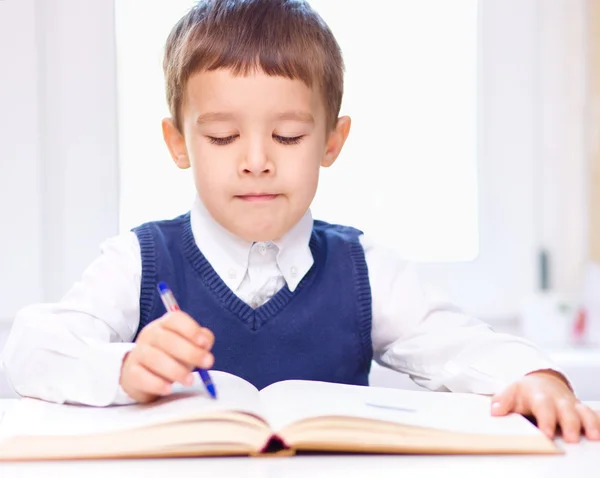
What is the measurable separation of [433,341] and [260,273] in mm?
249

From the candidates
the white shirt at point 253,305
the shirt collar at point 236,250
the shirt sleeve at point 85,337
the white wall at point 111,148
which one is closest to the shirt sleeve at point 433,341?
the white shirt at point 253,305

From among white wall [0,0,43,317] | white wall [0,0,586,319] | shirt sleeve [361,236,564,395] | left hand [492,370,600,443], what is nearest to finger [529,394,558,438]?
left hand [492,370,600,443]

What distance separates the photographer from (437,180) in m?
1.89

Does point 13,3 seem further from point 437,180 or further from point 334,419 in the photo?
point 334,419

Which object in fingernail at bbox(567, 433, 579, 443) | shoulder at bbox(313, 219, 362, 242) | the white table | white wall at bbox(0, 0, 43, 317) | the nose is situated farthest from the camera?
white wall at bbox(0, 0, 43, 317)

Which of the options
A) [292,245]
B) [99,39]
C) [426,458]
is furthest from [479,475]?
[99,39]

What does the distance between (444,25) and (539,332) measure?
2.18 feet

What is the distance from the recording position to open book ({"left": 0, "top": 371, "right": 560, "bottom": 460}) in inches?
27.9

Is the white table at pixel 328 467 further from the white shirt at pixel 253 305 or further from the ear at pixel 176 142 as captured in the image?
the ear at pixel 176 142

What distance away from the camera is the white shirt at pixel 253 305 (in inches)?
36.7

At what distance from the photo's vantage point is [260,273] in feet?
3.92

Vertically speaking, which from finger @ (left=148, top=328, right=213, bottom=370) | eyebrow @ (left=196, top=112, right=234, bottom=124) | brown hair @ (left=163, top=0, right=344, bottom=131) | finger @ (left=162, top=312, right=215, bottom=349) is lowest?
finger @ (left=148, top=328, right=213, bottom=370)

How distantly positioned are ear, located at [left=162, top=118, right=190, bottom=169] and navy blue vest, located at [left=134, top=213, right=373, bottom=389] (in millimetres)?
95

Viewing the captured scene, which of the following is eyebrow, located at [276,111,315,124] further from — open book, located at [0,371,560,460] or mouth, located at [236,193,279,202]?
open book, located at [0,371,560,460]
